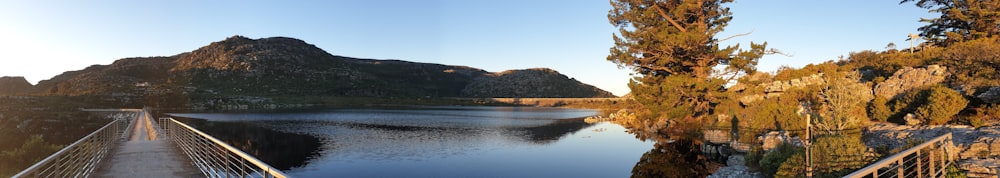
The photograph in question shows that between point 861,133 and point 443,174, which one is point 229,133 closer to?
point 443,174

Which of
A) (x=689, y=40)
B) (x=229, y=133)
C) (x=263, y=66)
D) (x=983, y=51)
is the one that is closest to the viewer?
(x=983, y=51)

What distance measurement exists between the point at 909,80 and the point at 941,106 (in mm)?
6062

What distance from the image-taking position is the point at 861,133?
1920 centimetres

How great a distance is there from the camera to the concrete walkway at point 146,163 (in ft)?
40.2

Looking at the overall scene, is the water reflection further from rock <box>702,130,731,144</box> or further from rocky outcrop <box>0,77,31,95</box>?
rocky outcrop <box>0,77,31,95</box>

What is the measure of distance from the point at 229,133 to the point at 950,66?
4930 centimetres

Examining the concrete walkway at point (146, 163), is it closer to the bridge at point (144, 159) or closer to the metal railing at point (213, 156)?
the bridge at point (144, 159)

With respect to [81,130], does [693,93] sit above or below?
above

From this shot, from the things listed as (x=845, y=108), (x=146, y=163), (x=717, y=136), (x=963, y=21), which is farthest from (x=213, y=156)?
(x=963, y=21)

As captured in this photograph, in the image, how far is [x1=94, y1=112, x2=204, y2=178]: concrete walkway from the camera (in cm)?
1226

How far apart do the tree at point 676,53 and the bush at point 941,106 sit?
15126 millimetres

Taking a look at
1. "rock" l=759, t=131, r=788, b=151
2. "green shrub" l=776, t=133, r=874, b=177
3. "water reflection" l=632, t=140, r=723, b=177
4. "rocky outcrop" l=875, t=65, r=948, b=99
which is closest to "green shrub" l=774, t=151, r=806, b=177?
"green shrub" l=776, t=133, r=874, b=177

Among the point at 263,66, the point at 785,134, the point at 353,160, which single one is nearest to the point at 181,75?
the point at 263,66

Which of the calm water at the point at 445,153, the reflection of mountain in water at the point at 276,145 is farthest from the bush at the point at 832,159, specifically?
the reflection of mountain in water at the point at 276,145
